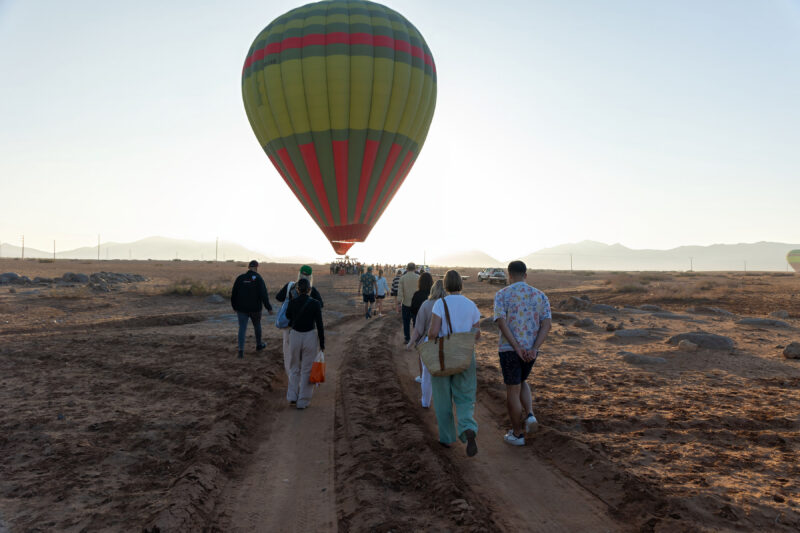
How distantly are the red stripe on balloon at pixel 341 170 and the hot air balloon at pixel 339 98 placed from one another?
0.05 m

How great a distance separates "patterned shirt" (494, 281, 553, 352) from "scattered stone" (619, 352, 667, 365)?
5.90 m

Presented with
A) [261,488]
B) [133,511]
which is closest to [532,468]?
[261,488]

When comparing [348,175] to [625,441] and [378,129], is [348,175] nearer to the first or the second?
[378,129]

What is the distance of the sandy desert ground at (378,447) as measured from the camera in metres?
4.02

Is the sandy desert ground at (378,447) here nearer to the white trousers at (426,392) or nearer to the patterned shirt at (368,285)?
the white trousers at (426,392)

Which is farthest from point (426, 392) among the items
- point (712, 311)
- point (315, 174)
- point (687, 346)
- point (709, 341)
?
point (315, 174)

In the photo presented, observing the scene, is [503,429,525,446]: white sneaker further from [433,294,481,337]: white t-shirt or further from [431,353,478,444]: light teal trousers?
[433,294,481,337]: white t-shirt

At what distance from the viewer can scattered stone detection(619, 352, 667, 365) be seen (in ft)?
33.5

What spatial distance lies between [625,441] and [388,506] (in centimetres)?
317

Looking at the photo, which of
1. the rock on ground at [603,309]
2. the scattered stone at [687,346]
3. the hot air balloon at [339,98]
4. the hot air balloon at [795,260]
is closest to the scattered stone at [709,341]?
the scattered stone at [687,346]

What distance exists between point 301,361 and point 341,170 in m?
19.7

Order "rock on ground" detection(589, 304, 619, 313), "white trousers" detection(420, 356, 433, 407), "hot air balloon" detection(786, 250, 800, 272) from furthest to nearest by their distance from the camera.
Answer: "hot air balloon" detection(786, 250, 800, 272)
"rock on ground" detection(589, 304, 619, 313)
"white trousers" detection(420, 356, 433, 407)

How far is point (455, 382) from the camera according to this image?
5.51m

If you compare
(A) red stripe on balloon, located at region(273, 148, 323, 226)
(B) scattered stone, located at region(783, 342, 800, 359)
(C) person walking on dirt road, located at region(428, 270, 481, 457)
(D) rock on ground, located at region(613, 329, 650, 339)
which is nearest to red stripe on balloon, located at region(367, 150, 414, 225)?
(A) red stripe on balloon, located at region(273, 148, 323, 226)
